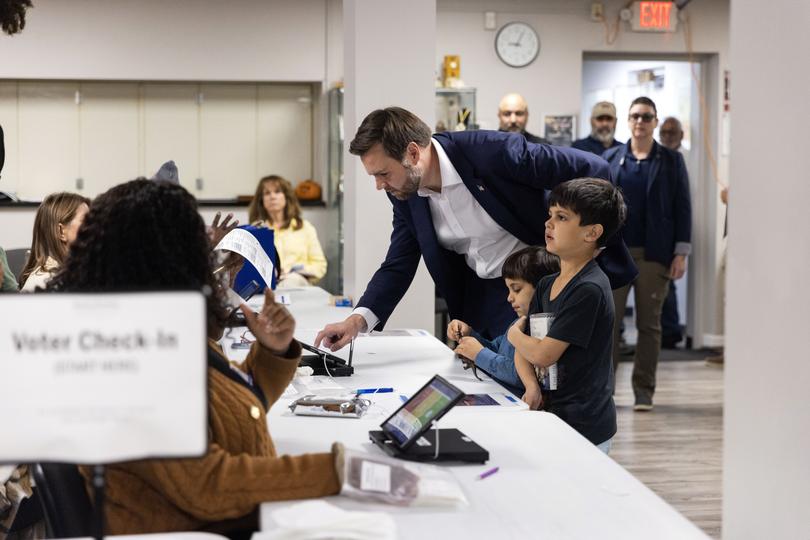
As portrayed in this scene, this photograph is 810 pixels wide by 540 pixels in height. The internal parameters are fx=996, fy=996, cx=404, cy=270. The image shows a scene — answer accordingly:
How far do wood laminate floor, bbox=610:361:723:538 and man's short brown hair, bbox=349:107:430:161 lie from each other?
181 cm

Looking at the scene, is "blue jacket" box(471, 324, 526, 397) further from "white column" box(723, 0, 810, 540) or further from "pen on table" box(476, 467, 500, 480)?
"pen on table" box(476, 467, 500, 480)

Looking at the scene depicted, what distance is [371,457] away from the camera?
174cm

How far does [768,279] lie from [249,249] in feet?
5.73

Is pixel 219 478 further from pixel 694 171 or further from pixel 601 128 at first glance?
pixel 694 171

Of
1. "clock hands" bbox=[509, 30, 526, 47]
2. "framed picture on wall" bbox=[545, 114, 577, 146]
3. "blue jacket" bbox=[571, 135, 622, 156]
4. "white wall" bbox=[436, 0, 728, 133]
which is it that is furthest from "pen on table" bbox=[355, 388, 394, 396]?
"clock hands" bbox=[509, 30, 526, 47]

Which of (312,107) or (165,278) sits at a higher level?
(312,107)

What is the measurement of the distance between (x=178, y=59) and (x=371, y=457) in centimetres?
642

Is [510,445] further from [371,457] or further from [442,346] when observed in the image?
[442,346]

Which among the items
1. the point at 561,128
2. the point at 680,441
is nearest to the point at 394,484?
the point at 680,441

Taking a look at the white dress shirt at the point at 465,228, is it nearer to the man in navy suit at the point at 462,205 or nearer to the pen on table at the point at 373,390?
the man in navy suit at the point at 462,205

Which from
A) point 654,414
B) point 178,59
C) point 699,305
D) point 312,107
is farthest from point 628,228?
point 178,59

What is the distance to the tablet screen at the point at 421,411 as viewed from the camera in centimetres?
187

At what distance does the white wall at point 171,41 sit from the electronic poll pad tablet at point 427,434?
239 inches

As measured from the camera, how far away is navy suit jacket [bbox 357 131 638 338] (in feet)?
10.2
